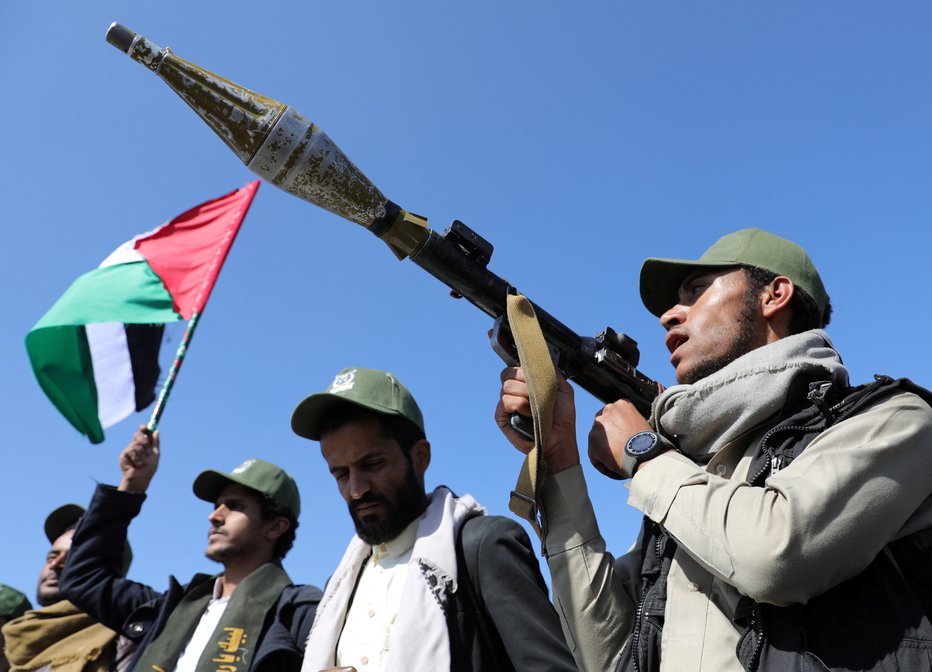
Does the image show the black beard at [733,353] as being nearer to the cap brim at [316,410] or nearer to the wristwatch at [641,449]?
the wristwatch at [641,449]

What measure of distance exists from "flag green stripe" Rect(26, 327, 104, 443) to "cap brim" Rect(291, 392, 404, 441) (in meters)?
4.20

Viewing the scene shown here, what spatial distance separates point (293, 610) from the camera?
192 inches

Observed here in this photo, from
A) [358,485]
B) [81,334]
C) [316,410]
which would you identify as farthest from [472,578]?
[81,334]

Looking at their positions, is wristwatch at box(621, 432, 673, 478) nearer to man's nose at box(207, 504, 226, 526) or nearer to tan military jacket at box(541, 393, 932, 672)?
tan military jacket at box(541, 393, 932, 672)

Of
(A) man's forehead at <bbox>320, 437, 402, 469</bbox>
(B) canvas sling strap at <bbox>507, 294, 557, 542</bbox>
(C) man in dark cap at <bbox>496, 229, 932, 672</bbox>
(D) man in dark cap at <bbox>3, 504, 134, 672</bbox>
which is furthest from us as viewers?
(D) man in dark cap at <bbox>3, 504, 134, 672</bbox>

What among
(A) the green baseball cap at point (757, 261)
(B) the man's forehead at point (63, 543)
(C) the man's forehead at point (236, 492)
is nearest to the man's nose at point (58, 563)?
(B) the man's forehead at point (63, 543)

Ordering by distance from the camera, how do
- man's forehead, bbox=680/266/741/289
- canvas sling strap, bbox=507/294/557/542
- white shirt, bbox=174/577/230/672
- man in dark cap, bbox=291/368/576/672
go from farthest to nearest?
white shirt, bbox=174/577/230/672 < man in dark cap, bbox=291/368/576/672 < man's forehead, bbox=680/266/741/289 < canvas sling strap, bbox=507/294/557/542

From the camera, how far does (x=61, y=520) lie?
24.9 ft

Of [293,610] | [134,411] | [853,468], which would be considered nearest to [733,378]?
[853,468]

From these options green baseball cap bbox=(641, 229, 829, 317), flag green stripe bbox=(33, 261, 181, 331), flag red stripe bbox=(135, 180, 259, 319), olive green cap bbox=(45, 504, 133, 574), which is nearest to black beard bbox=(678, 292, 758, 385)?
green baseball cap bbox=(641, 229, 829, 317)

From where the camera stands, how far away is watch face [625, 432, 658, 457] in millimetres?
2623

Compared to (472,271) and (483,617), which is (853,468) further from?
(483,617)

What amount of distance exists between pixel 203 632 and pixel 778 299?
12.8ft

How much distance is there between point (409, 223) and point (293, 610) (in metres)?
2.82
